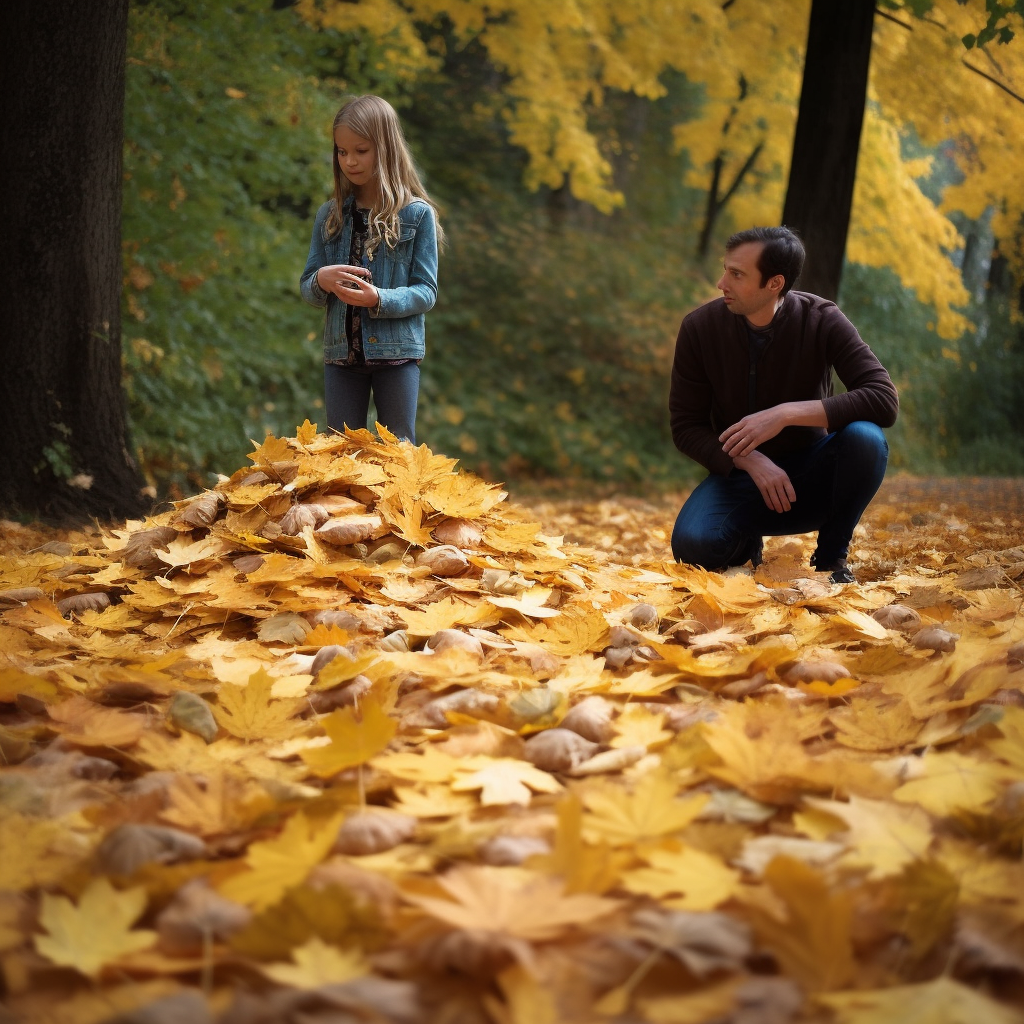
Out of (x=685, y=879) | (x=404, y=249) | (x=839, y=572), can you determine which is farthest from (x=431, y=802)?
(x=404, y=249)

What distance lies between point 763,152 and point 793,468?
9268 mm

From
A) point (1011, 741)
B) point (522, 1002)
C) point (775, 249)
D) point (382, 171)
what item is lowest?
point (522, 1002)

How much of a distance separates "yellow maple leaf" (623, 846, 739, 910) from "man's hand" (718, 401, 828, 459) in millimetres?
1862

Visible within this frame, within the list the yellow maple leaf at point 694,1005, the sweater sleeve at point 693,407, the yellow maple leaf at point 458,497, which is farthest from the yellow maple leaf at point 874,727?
the sweater sleeve at point 693,407

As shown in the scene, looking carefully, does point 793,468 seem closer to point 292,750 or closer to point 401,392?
point 401,392

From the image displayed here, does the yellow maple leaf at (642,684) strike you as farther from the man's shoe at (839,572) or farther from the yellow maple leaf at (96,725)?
the man's shoe at (839,572)

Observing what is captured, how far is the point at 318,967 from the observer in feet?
2.88

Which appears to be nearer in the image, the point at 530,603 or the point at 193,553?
the point at 530,603

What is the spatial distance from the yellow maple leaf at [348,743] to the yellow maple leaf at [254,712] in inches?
7.9

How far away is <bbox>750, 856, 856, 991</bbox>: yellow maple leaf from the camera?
88 cm

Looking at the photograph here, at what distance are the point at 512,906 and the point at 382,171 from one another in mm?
2736

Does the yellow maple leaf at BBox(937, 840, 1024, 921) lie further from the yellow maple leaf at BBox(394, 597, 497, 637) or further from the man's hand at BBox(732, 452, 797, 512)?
the man's hand at BBox(732, 452, 797, 512)

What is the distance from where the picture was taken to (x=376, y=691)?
1.61 metres

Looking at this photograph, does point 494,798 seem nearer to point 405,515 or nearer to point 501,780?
point 501,780
